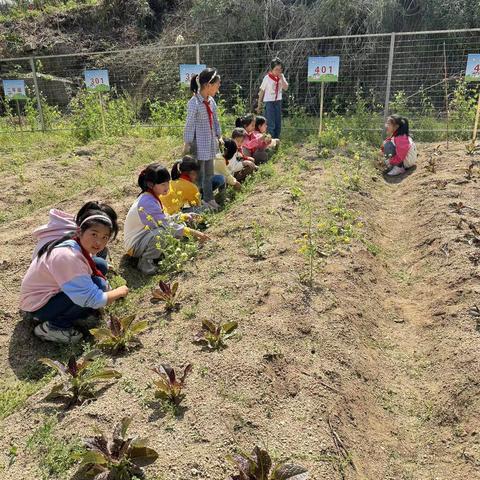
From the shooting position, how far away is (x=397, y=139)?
743cm

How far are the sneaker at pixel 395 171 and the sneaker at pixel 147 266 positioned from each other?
442 cm

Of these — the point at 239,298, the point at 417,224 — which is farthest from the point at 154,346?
the point at 417,224

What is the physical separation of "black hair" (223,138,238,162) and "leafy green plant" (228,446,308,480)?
4923mm

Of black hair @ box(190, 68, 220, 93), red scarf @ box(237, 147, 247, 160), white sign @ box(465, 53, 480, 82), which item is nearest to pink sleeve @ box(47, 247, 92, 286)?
black hair @ box(190, 68, 220, 93)

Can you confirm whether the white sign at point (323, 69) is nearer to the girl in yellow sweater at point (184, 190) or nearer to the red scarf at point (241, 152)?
the red scarf at point (241, 152)

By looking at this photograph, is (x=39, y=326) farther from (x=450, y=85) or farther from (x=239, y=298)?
(x=450, y=85)

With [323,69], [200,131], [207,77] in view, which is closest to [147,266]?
[200,131]

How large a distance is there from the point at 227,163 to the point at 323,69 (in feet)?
10.1

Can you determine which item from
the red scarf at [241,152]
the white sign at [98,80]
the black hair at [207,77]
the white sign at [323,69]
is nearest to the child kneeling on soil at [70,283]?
the black hair at [207,77]

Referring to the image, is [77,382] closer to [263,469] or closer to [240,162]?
[263,469]

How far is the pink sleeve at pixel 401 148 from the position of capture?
737cm

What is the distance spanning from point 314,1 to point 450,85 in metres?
4.26

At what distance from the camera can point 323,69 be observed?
335 inches

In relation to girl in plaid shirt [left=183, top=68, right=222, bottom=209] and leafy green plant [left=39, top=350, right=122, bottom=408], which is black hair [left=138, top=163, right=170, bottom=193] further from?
leafy green plant [left=39, top=350, right=122, bottom=408]
